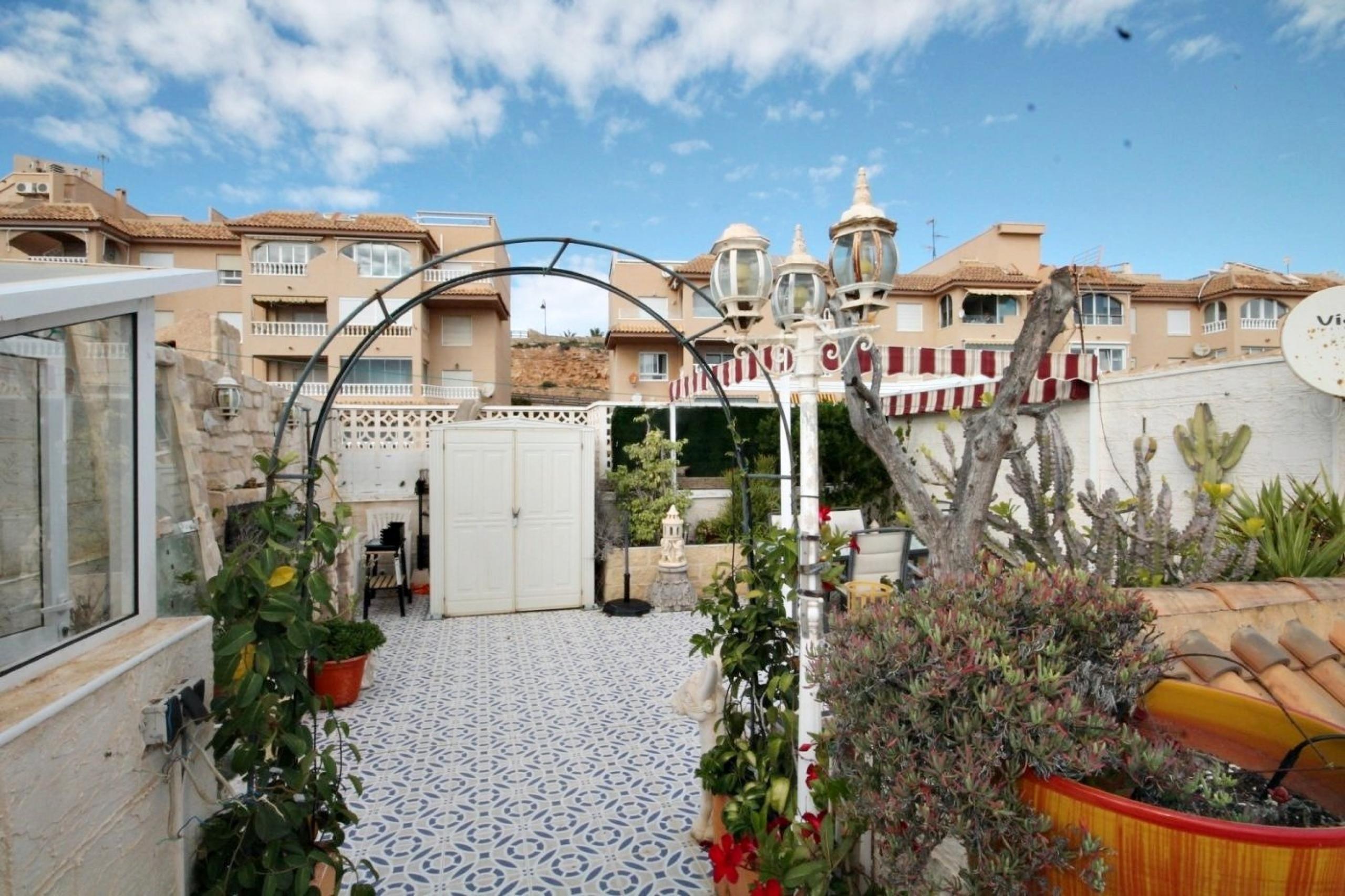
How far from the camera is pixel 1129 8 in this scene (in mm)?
4598

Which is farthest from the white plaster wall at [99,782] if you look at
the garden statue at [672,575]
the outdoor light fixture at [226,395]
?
the garden statue at [672,575]

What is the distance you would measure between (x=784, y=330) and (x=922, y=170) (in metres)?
5.78

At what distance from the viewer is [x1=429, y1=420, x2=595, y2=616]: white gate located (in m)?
6.84

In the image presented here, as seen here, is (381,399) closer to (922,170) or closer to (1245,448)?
(922,170)

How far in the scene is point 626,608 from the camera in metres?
7.02

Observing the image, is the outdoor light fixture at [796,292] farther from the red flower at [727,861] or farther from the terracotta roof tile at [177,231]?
the terracotta roof tile at [177,231]

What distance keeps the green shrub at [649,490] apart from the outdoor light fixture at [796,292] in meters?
5.43

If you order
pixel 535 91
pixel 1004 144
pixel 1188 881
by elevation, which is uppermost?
pixel 535 91

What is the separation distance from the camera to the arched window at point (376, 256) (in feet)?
70.5

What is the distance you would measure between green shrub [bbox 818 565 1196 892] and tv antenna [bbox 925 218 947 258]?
21038 millimetres

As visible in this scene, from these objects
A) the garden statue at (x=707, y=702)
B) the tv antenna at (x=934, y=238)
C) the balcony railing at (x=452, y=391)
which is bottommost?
the garden statue at (x=707, y=702)

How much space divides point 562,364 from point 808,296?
117 feet

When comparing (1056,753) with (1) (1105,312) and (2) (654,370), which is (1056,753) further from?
(1) (1105,312)

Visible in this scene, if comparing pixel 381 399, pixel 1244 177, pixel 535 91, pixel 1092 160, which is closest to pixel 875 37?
pixel 1092 160
